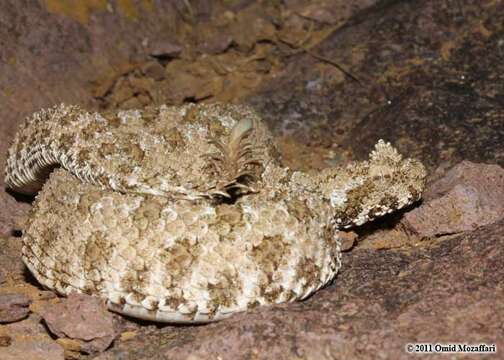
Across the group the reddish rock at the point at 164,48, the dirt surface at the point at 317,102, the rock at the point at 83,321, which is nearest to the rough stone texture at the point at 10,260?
the dirt surface at the point at 317,102

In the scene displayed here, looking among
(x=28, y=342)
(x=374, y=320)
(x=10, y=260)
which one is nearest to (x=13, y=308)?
(x=28, y=342)

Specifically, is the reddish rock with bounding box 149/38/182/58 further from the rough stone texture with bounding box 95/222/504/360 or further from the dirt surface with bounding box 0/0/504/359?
the rough stone texture with bounding box 95/222/504/360

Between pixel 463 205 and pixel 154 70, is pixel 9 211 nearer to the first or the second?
pixel 154 70

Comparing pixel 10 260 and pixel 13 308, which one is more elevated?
pixel 10 260

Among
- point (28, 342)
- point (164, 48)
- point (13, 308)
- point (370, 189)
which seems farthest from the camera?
point (164, 48)

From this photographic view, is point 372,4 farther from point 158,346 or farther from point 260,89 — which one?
point 158,346
